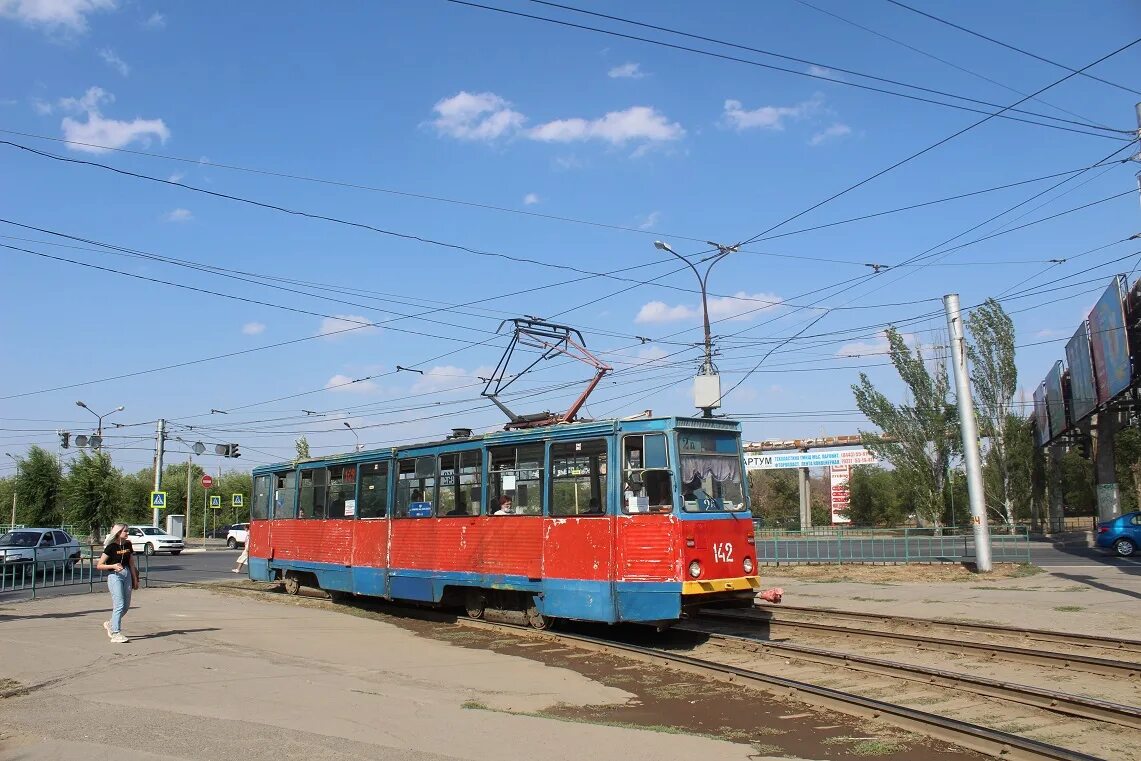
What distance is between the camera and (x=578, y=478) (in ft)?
41.5

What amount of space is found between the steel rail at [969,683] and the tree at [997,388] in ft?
125

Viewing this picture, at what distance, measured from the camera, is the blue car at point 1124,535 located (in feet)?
99.2

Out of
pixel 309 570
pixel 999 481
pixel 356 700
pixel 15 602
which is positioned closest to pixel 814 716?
pixel 356 700

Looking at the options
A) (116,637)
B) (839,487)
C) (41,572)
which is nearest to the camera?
(116,637)

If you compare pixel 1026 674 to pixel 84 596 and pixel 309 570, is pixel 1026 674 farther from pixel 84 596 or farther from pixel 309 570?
pixel 84 596

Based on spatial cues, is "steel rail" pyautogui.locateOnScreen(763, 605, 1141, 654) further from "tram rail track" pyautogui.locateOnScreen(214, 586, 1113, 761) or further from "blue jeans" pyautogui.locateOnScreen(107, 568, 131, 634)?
"blue jeans" pyautogui.locateOnScreen(107, 568, 131, 634)

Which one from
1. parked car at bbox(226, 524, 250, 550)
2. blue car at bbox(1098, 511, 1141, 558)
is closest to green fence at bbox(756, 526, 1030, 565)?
blue car at bbox(1098, 511, 1141, 558)

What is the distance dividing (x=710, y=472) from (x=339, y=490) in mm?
9177

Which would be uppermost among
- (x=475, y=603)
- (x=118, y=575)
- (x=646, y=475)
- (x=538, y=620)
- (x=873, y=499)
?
(x=873, y=499)

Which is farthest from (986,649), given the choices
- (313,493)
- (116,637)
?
(313,493)

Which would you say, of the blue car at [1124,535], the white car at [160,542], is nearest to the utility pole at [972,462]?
the blue car at [1124,535]

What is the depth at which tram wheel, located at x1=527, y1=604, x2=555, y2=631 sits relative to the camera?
13.4m

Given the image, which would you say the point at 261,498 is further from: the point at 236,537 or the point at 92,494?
the point at 236,537

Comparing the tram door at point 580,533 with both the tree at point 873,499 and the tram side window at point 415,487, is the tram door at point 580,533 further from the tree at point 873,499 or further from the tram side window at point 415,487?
the tree at point 873,499
